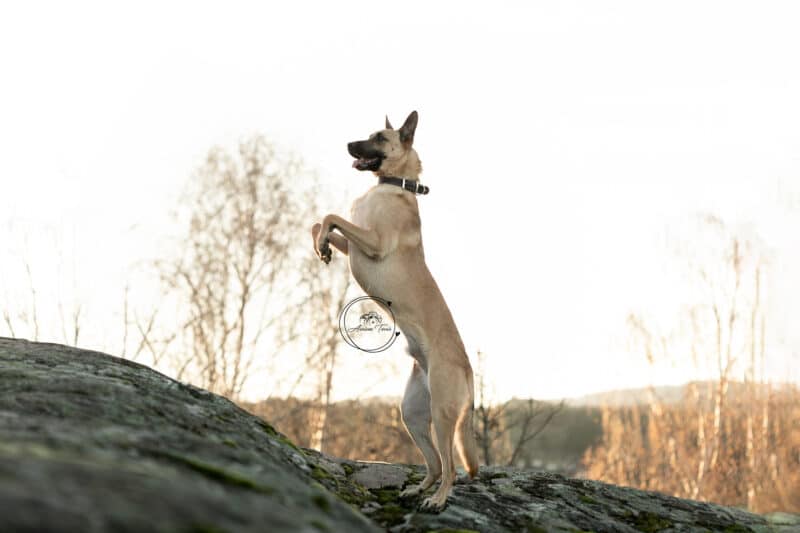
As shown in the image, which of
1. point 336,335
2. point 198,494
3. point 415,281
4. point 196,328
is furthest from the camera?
point 336,335

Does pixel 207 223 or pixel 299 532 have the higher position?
pixel 207 223

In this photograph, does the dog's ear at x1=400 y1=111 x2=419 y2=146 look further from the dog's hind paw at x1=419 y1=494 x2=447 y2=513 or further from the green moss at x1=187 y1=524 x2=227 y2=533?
the green moss at x1=187 y1=524 x2=227 y2=533

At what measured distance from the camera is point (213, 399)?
17.5ft

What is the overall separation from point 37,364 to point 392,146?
311 centimetres

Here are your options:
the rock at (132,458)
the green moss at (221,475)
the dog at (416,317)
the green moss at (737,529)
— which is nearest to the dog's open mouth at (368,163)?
the dog at (416,317)

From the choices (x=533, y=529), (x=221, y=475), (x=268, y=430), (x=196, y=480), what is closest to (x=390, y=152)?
(x=268, y=430)

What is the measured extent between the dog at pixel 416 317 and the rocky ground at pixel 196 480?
1.29ft

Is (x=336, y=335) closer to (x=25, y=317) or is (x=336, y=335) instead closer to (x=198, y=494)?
(x=25, y=317)

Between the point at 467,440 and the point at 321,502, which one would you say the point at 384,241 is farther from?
the point at 321,502

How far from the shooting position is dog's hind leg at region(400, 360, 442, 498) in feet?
19.0

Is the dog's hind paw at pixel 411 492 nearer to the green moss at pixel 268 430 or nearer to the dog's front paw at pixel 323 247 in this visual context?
the green moss at pixel 268 430

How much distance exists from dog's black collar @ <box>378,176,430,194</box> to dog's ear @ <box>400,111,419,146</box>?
355mm

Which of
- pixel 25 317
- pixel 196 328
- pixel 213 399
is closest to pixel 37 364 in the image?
pixel 213 399

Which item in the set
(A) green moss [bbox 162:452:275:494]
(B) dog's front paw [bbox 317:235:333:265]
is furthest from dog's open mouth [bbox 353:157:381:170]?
(A) green moss [bbox 162:452:275:494]
